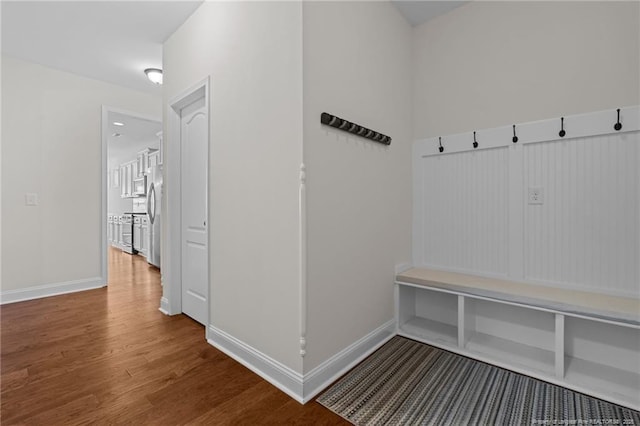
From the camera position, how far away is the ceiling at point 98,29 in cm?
244

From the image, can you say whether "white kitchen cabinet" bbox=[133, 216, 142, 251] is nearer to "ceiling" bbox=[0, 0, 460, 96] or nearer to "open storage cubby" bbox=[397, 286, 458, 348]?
"ceiling" bbox=[0, 0, 460, 96]

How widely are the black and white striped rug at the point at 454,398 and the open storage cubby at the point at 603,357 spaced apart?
4.9 inches

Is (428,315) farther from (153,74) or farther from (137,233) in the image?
(137,233)

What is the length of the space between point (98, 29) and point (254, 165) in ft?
7.74

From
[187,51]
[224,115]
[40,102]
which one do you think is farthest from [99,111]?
[224,115]

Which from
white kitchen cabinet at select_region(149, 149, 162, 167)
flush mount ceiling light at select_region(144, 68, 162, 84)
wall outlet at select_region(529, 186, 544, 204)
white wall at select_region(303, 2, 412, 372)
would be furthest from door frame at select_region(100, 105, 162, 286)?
wall outlet at select_region(529, 186, 544, 204)

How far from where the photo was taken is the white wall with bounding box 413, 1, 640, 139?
1857 mm

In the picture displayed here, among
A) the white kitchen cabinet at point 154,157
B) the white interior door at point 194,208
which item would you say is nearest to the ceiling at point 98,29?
the white interior door at point 194,208

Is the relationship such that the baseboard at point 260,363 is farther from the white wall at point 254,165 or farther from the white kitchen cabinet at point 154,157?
the white kitchen cabinet at point 154,157

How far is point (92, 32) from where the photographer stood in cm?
282

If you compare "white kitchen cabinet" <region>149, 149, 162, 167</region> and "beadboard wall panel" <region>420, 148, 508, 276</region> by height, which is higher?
"white kitchen cabinet" <region>149, 149, 162, 167</region>

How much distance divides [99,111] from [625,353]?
18.5 feet

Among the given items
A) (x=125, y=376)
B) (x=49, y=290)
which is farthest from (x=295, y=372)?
(x=49, y=290)

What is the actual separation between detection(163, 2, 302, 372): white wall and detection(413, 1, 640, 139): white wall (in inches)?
59.2
